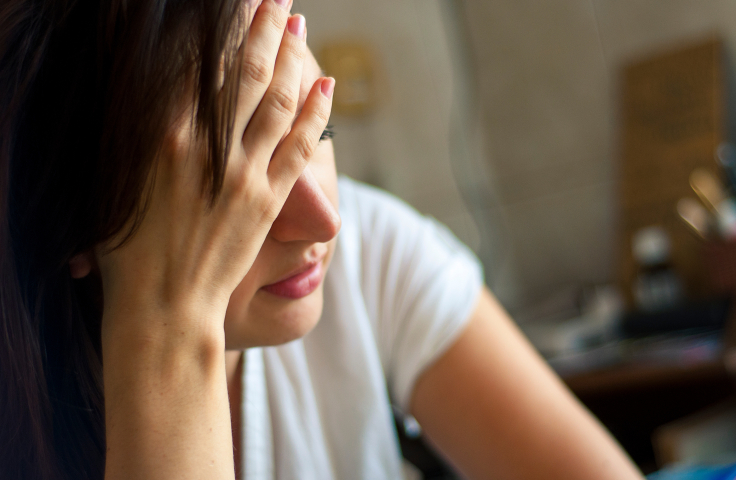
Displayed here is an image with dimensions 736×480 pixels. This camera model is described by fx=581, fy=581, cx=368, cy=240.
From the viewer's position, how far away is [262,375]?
0.78 m

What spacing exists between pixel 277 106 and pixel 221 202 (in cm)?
10

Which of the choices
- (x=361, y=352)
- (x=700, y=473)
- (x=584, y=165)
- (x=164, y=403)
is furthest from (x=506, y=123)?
(x=164, y=403)

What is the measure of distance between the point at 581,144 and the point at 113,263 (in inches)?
58.3

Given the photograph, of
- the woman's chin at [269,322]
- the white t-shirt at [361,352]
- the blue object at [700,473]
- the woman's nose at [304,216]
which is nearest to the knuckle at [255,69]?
the woman's nose at [304,216]

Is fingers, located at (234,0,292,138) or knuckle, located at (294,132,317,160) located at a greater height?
fingers, located at (234,0,292,138)

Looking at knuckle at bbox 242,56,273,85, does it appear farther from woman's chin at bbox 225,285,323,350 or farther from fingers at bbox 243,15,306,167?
woman's chin at bbox 225,285,323,350

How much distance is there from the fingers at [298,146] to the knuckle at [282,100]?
2 centimetres

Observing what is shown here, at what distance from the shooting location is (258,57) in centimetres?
48

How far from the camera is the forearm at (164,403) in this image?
1.52 ft

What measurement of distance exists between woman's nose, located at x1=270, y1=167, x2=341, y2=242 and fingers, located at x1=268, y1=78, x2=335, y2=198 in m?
0.04

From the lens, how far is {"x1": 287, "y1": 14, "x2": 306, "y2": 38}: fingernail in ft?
1.72

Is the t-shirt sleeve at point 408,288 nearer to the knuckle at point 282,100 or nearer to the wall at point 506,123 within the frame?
the knuckle at point 282,100

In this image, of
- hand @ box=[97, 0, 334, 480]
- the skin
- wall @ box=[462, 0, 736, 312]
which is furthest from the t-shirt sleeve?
wall @ box=[462, 0, 736, 312]

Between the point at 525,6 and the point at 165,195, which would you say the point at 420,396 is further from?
the point at 525,6
